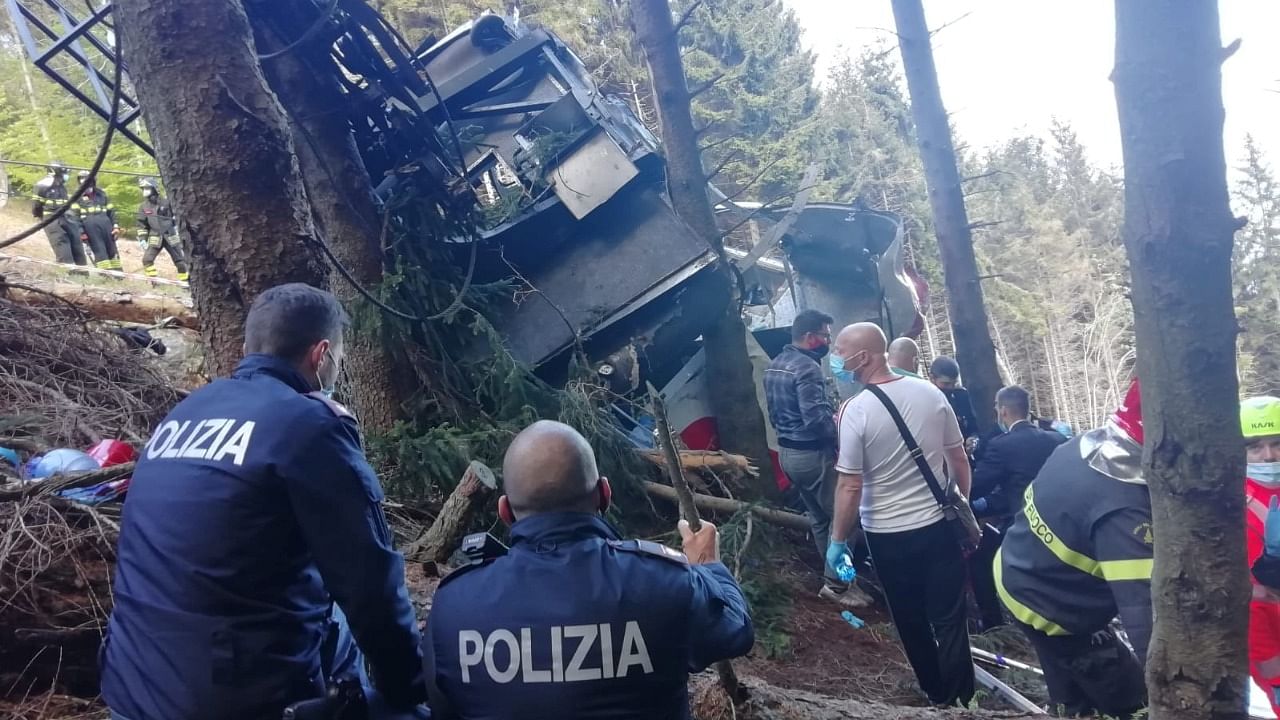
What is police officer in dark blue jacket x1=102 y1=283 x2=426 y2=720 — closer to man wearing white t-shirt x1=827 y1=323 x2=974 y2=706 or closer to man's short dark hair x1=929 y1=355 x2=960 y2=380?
man wearing white t-shirt x1=827 y1=323 x2=974 y2=706

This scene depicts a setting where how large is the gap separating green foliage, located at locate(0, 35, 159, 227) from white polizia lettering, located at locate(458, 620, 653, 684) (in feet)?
75.4

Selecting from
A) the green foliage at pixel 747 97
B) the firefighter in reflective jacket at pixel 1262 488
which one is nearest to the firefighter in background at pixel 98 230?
the green foliage at pixel 747 97

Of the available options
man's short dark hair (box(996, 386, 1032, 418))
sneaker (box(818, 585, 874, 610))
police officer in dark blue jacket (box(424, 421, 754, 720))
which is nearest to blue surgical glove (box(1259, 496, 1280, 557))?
police officer in dark blue jacket (box(424, 421, 754, 720))

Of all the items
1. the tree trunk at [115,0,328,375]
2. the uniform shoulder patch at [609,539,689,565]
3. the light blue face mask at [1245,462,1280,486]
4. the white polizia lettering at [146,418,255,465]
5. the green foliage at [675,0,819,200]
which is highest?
the green foliage at [675,0,819,200]

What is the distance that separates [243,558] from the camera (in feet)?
5.87

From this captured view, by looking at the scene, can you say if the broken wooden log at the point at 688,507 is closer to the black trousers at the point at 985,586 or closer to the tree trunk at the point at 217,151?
the tree trunk at the point at 217,151

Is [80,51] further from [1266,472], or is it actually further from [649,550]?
[1266,472]

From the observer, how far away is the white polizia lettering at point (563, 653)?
1.69 m

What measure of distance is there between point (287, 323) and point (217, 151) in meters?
1.10

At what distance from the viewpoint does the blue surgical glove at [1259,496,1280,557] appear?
8.58 feet

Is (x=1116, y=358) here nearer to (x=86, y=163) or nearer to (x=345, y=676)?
(x=86, y=163)

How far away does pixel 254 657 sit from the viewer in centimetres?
180

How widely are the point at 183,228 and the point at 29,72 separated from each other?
30.5 meters

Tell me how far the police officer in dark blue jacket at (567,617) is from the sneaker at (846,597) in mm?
4184
